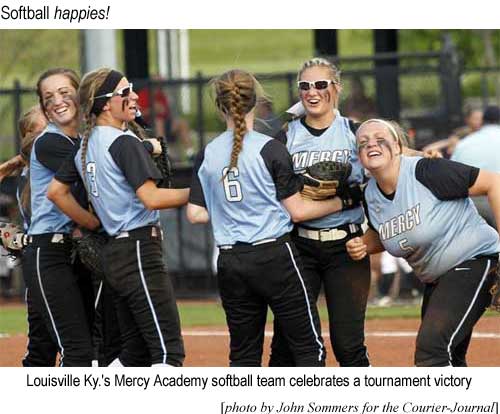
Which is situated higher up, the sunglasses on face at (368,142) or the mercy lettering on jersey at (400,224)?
the sunglasses on face at (368,142)

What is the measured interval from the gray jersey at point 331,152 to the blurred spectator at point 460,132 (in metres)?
6.48

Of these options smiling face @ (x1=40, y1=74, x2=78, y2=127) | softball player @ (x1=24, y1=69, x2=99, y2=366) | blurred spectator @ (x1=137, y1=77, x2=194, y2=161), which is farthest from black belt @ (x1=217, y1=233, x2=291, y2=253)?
blurred spectator @ (x1=137, y1=77, x2=194, y2=161)

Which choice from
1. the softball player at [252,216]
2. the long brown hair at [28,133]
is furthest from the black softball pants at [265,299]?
the long brown hair at [28,133]

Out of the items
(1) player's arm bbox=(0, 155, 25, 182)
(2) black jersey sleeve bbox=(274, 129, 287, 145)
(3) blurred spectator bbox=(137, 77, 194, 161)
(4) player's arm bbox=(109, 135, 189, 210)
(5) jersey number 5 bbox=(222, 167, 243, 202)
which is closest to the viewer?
(5) jersey number 5 bbox=(222, 167, 243, 202)

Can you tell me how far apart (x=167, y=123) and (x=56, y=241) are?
8547 millimetres

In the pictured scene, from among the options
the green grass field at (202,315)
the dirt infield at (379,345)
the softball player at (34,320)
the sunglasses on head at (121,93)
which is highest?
the sunglasses on head at (121,93)

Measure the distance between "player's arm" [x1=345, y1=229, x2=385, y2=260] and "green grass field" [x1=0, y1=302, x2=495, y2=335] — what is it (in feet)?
16.0

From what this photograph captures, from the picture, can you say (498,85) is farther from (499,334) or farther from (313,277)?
(313,277)

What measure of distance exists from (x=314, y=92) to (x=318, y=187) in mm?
554

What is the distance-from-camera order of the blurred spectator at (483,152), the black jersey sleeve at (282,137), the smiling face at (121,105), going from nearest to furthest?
1. the smiling face at (121,105)
2. the black jersey sleeve at (282,137)
3. the blurred spectator at (483,152)

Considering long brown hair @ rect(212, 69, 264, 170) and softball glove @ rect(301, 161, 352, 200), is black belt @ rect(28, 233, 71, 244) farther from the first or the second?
softball glove @ rect(301, 161, 352, 200)

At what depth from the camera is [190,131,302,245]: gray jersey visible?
600 cm

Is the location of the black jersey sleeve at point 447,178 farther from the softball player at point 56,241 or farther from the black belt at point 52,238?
the black belt at point 52,238

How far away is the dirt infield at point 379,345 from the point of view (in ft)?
27.5
